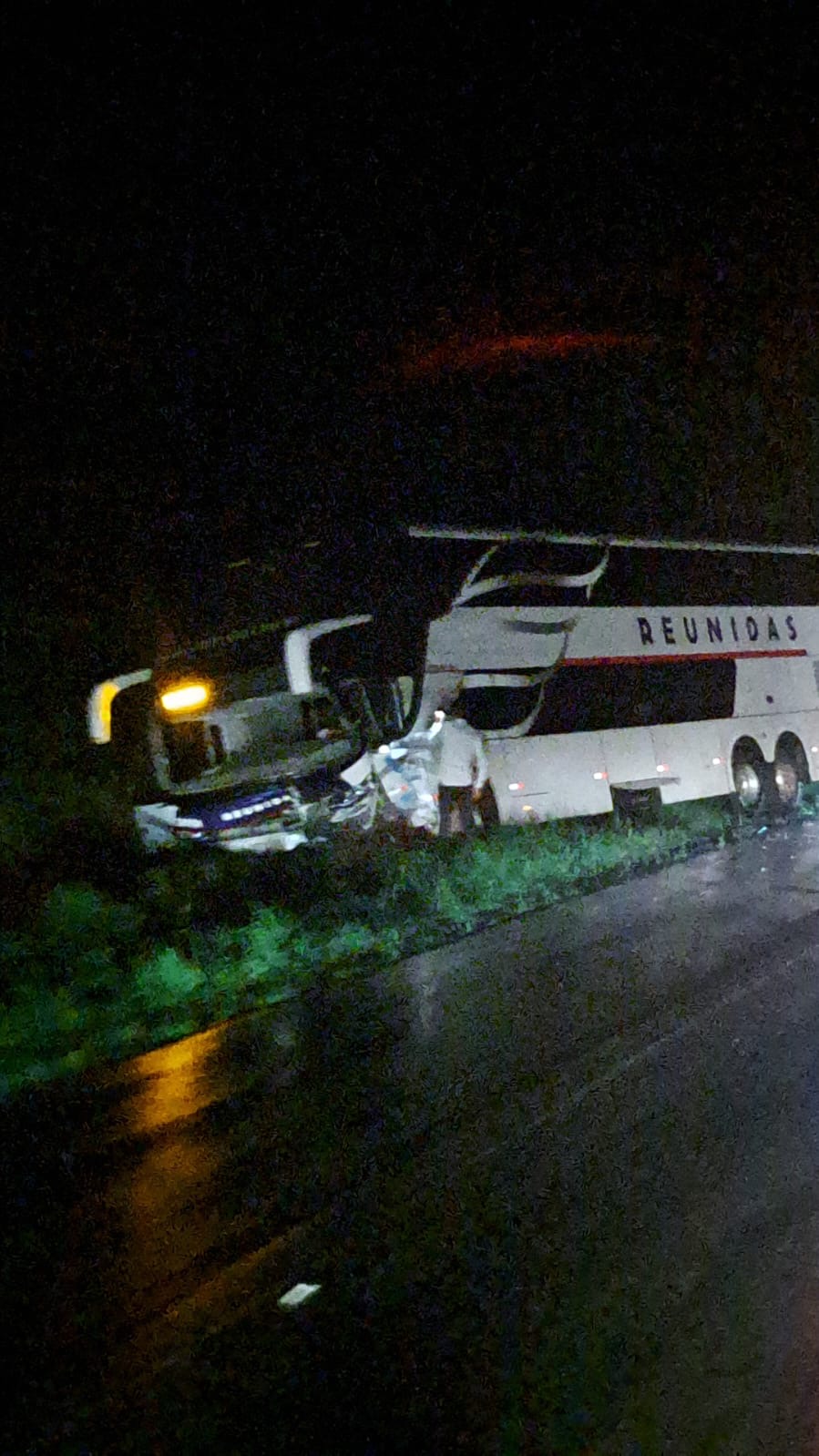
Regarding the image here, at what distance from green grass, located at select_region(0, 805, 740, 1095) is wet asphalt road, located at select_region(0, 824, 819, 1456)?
911 mm

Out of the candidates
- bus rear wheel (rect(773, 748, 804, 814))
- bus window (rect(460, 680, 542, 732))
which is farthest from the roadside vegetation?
bus rear wheel (rect(773, 748, 804, 814))

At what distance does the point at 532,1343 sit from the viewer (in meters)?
4.16

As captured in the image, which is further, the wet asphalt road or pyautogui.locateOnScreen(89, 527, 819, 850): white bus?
pyautogui.locateOnScreen(89, 527, 819, 850): white bus

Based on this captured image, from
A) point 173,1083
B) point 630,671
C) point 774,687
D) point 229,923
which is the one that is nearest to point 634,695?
point 630,671

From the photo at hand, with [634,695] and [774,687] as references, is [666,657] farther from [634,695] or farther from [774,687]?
[774,687]

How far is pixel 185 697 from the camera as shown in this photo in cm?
1516

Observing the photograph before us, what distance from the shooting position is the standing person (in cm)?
1592

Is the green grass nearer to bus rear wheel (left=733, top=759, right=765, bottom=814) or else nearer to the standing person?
the standing person

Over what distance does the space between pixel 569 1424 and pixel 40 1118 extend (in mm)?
4574

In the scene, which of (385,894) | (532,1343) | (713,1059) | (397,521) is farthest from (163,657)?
(532,1343)

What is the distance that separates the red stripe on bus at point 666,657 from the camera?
1761cm

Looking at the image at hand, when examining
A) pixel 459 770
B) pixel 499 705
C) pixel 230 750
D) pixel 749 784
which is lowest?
pixel 749 784

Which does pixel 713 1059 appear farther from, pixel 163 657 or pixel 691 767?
pixel 691 767

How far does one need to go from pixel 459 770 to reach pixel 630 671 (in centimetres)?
367
